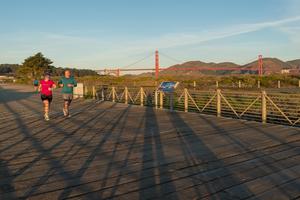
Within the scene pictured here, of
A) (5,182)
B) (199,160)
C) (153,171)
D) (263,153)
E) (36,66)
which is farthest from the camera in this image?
(36,66)

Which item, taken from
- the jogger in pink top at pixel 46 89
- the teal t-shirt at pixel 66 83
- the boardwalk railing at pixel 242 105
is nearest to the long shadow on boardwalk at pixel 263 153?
the boardwalk railing at pixel 242 105

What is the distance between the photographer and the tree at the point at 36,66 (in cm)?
8138

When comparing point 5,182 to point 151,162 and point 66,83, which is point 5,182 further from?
point 66,83

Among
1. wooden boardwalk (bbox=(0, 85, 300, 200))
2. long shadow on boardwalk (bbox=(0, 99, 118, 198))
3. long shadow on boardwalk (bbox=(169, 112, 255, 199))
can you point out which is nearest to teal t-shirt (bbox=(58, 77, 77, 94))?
wooden boardwalk (bbox=(0, 85, 300, 200))

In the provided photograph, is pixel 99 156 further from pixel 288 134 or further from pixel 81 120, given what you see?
pixel 81 120

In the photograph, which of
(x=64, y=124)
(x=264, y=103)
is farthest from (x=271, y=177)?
(x=64, y=124)

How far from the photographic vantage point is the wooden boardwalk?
408cm

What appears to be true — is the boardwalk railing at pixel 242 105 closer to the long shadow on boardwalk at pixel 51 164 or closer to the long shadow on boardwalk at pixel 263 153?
the long shadow on boardwalk at pixel 263 153

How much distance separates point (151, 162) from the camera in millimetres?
5461

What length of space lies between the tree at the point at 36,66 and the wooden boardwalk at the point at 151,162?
76.2m

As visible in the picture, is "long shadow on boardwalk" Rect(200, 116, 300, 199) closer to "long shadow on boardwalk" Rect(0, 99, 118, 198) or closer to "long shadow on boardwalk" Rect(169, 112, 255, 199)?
"long shadow on boardwalk" Rect(169, 112, 255, 199)

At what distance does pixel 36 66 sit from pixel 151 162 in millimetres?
81049

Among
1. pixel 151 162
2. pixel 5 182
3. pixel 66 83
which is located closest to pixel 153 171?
pixel 151 162

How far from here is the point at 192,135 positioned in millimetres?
7941
